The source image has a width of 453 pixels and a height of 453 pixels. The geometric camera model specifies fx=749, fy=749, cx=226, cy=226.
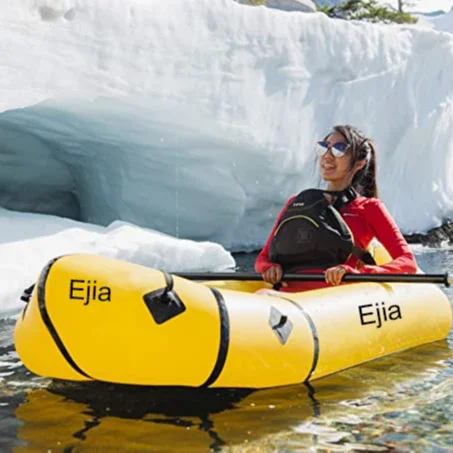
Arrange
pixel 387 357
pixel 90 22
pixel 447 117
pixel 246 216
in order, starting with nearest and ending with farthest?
pixel 387 357, pixel 90 22, pixel 246 216, pixel 447 117

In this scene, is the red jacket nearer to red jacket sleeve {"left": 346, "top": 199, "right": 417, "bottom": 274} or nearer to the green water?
red jacket sleeve {"left": 346, "top": 199, "right": 417, "bottom": 274}

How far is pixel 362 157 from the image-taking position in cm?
362

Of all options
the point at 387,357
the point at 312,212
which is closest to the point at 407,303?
the point at 387,357

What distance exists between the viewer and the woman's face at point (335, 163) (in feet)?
11.7

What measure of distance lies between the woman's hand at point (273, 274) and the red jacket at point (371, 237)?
0.06 m

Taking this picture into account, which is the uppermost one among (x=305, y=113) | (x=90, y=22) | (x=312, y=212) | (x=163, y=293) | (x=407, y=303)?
(x=90, y=22)

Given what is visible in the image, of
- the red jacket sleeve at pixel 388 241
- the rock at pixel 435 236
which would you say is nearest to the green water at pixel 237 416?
the red jacket sleeve at pixel 388 241

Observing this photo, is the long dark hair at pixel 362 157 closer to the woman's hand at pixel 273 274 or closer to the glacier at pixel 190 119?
the woman's hand at pixel 273 274

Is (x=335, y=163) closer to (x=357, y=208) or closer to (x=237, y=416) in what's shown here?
(x=357, y=208)

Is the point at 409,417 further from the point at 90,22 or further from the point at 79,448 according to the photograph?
the point at 90,22

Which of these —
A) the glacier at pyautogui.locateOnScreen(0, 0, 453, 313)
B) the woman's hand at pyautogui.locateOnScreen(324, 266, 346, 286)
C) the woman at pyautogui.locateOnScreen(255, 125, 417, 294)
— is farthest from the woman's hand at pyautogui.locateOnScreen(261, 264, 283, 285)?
the glacier at pyautogui.locateOnScreen(0, 0, 453, 313)

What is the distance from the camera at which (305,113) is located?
9398 millimetres

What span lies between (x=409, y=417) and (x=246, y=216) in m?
7.62

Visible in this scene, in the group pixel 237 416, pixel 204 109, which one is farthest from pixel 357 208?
pixel 204 109
